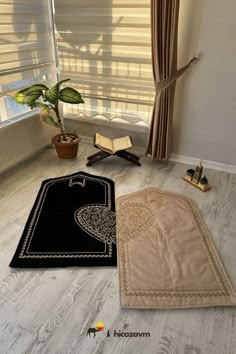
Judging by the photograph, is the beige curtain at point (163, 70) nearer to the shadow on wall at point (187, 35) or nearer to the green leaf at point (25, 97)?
the shadow on wall at point (187, 35)

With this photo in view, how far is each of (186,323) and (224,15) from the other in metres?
2.31

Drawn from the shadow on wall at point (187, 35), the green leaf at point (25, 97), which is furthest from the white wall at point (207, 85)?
the green leaf at point (25, 97)

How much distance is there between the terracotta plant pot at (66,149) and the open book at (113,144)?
0.81 ft

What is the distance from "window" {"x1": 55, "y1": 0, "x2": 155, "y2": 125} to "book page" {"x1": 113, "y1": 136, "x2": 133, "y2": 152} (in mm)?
242

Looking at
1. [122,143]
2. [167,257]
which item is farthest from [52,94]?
[167,257]

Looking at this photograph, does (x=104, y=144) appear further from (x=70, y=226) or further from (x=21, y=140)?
(x=70, y=226)

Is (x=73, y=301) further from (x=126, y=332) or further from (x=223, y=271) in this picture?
(x=223, y=271)

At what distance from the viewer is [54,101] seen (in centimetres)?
257

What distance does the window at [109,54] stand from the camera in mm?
2549

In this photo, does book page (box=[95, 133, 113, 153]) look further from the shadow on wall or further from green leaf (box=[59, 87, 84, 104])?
the shadow on wall

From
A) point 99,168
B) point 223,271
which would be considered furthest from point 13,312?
point 99,168

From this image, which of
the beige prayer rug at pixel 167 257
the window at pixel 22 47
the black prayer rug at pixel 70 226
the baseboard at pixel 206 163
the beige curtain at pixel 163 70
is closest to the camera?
the beige prayer rug at pixel 167 257

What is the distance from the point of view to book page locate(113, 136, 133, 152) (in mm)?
2773

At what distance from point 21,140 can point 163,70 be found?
1506 millimetres
